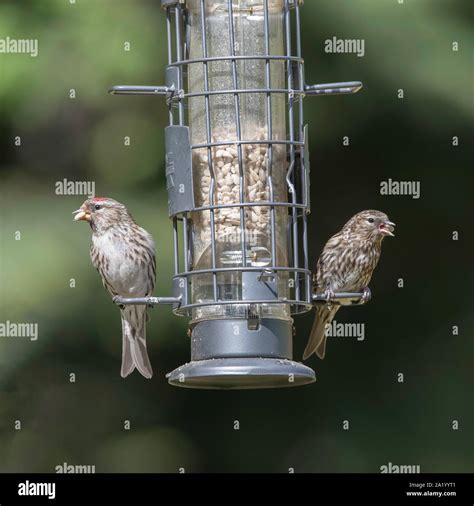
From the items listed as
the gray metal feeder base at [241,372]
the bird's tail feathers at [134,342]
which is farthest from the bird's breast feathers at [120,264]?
the gray metal feeder base at [241,372]

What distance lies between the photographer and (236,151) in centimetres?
752

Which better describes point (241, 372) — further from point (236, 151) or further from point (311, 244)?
point (311, 244)

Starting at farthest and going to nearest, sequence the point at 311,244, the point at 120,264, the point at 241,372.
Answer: the point at 311,244, the point at 120,264, the point at 241,372

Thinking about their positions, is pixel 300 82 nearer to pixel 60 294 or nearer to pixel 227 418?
pixel 60 294

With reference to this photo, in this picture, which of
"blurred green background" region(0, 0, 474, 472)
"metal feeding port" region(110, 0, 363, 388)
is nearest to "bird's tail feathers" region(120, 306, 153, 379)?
"blurred green background" region(0, 0, 474, 472)

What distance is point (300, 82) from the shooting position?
7688 mm

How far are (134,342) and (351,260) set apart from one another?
1.29 m

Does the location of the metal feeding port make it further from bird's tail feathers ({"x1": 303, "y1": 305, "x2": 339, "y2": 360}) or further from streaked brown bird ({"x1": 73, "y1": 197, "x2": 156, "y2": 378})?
bird's tail feathers ({"x1": 303, "y1": 305, "x2": 339, "y2": 360})

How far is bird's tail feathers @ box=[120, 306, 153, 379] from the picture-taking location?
29.5ft

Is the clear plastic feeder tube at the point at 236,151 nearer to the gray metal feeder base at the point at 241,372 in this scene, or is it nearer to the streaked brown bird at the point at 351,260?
the gray metal feeder base at the point at 241,372

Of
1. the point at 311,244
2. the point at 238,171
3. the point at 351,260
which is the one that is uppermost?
the point at 238,171

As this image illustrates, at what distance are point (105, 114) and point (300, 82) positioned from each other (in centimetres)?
342

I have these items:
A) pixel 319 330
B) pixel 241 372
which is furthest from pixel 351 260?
pixel 241 372

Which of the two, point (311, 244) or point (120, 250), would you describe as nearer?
point (120, 250)
